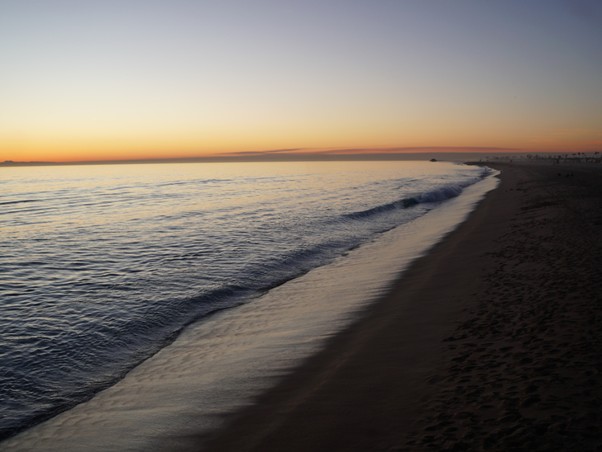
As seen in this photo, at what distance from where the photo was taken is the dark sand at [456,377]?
5.19m

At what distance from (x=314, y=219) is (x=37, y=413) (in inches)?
983

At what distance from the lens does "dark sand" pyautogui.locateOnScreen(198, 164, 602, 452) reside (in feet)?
17.0

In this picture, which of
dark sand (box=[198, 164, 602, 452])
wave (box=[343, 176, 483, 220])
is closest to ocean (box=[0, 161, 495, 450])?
dark sand (box=[198, 164, 602, 452])

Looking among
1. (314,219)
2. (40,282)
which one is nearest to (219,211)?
(314,219)

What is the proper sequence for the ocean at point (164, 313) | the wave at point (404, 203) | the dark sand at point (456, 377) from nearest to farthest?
the dark sand at point (456, 377) → the ocean at point (164, 313) → the wave at point (404, 203)

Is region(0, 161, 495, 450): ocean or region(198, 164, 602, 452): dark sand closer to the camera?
region(198, 164, 602, 452): dark sand

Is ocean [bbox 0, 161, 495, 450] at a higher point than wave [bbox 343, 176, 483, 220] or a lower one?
lower

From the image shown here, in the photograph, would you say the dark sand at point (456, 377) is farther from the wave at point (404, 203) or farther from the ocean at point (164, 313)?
the wave at point (404, 203)

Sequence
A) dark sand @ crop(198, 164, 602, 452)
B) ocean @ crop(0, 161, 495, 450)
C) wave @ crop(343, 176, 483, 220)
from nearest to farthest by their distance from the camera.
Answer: dark sand @ crop(198, 164, 602, 452)
ocean @ crop(0, 161, 495, 450)
wave @ crop(343, 176, 483, 220)

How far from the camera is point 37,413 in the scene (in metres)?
6.72

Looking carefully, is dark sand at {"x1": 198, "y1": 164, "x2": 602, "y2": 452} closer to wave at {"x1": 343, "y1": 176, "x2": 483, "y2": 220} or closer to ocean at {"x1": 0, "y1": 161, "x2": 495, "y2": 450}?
ocean at {"x1": 0, "y1": 161, "x2": 495, "y2": 450}

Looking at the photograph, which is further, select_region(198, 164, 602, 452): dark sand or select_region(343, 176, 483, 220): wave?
select_region(343, 176, 483, 220): wave

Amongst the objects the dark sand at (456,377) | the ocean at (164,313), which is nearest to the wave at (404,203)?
the ocean at (164,313)

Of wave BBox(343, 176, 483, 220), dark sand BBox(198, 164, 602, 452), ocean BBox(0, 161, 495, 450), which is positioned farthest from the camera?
wave BBox(343, 176, 483, 220)
